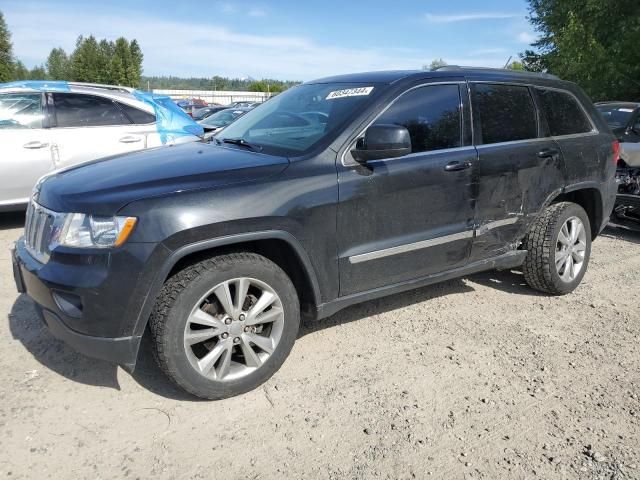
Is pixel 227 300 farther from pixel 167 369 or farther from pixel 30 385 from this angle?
pixel 30 385

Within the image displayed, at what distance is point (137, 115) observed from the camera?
664 cm

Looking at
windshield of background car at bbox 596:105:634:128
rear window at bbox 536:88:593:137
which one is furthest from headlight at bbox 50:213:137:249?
→ windshield of background car at bbox 596:105:634:128

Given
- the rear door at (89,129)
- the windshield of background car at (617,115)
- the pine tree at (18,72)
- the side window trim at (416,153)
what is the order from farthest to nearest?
the pine tree at (18,72) < the windshield of background car at (617,115) < the rear door at (89,129) < the side window trim at (416,153)

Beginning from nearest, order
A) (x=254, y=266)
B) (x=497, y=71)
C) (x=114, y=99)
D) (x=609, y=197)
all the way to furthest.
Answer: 1. (x=254, y=266)
2. (x=497, y=71)
3. (x=609, y=197)
4. (x=114, y=99)

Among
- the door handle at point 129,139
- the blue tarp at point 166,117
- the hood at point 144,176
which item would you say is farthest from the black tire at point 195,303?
the door handle at point 129,139

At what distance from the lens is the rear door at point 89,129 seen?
616cm

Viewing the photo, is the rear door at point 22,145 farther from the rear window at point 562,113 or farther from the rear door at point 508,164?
the rear window at point 562,113

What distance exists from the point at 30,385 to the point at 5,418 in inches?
12.8

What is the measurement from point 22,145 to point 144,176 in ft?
13.2

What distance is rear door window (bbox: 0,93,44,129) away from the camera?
19.6 ft

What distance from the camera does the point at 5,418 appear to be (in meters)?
2.69

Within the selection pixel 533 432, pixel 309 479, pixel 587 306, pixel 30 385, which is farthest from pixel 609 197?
pixel 30 385

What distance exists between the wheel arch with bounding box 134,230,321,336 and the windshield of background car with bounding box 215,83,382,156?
22.4 inches

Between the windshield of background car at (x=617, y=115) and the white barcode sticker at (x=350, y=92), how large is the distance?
550cm
